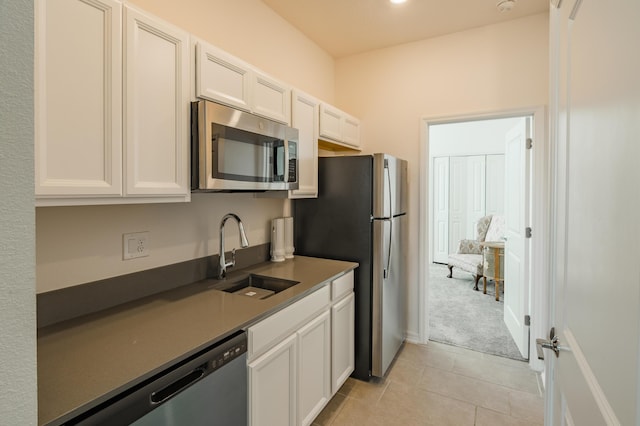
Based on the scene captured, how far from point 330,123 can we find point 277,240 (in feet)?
3.34

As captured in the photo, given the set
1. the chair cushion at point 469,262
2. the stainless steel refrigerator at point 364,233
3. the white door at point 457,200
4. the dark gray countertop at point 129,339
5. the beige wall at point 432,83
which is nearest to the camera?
the dark gray countertop at point 129,339

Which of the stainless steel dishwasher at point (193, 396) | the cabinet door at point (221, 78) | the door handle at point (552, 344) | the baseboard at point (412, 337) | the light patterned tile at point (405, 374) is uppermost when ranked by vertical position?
the cabinet door at point (221, 78)

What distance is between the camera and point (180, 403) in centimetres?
106

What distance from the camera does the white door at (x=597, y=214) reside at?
1.80ft

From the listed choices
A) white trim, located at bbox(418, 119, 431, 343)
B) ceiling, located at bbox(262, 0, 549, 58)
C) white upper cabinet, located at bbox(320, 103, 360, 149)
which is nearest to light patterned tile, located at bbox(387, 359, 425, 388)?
white trim, located at bbox(418, 119, 431, 343)

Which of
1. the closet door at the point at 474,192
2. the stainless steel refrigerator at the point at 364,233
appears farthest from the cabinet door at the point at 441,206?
the stainless steel refrigerator at the point at 364,233

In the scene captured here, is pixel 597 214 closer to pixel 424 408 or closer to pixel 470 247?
A: pixel 424 408

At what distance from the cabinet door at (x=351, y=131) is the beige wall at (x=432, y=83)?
16 cm

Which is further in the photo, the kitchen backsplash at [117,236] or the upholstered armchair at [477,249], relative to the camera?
the upholstered armchair at [477,249]

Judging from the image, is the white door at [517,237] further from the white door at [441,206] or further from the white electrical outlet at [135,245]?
the white electrical outlet at [135,245]

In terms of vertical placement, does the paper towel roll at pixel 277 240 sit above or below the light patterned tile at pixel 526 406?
above

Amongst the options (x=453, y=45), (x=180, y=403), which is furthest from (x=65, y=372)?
(x=453, y=45)

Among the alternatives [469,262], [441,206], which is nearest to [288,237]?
[469,262]

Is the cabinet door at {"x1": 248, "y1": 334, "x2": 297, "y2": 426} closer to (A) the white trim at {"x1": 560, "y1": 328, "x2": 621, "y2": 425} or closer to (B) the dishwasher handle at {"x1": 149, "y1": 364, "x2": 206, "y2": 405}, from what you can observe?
(B) the dishwasher handle at {"x1": 149, "y1": 364, "x2": 206, "y2": 405}
